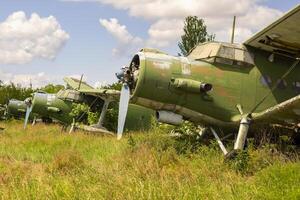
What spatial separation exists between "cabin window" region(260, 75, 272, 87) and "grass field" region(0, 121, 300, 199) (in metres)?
1.84

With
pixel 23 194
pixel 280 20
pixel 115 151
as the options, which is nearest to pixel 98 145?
pixel 115 151

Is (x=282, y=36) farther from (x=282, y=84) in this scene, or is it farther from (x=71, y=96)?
(x=71, y=96)

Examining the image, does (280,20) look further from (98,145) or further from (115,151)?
(98,145)

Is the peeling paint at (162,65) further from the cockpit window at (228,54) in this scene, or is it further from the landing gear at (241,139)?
the landing gear at (241,139)

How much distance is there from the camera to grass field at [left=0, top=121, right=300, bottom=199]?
5.09m

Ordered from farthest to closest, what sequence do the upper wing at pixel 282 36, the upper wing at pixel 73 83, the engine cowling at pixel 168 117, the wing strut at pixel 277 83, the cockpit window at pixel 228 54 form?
1. the upper wing at pixel 73 83
2. the cockpit window at pixel 228 54
3. the wing strut at pixel 277 83
4. the engine cowling at pixel 168 117
5. the upper wing at pixel 282 36

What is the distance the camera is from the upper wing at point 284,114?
8.02 metres

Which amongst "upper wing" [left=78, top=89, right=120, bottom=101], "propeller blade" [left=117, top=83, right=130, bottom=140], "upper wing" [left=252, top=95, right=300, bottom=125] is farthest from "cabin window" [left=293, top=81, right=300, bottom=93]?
"upper wing" [left=78, top=89, right=120, bottom=101]

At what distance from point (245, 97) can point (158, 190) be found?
5.01 metres

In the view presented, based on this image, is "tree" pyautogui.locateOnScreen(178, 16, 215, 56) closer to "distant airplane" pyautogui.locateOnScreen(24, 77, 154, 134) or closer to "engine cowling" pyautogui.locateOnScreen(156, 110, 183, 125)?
"distant airplane" pyautogui.locateOnScreen(24, 77, 154, 134)

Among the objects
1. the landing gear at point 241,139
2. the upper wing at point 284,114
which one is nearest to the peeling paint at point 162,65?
the landing gear at point 241,139

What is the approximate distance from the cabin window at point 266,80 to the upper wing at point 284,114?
94cm

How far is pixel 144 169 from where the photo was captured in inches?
268

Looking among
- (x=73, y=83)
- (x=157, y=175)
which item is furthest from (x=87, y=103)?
(x=157, y=175)
